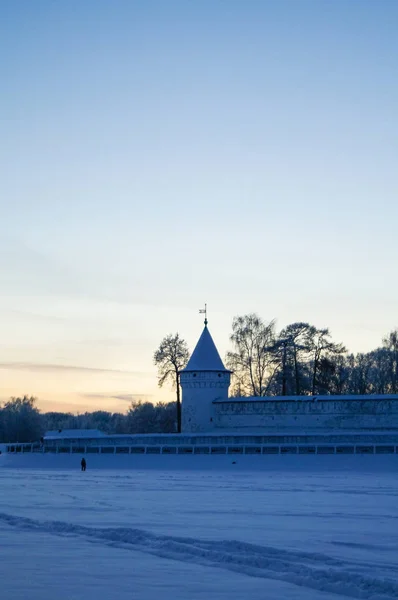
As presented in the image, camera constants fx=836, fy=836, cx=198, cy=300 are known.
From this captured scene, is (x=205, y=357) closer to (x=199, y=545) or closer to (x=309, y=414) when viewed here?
(x=309, y=414)

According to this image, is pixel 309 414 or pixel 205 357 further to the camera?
pixel 205 357

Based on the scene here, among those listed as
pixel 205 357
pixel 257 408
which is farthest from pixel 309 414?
pixel 205 357

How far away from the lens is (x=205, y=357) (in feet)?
178

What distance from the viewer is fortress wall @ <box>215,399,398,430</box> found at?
47.1m

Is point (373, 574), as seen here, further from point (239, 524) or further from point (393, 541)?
point (239, 524)

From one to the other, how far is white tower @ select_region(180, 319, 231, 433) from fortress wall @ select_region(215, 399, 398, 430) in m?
0.78

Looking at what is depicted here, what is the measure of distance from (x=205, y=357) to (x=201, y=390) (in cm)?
230

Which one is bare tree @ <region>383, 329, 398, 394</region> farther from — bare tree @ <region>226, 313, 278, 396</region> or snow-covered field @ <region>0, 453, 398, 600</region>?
snow-covered field @ <region>0, 453, 398, 600</region>

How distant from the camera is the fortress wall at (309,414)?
47.1 metres

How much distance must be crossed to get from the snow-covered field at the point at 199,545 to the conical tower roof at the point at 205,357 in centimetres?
3018

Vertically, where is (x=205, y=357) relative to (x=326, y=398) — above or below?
above

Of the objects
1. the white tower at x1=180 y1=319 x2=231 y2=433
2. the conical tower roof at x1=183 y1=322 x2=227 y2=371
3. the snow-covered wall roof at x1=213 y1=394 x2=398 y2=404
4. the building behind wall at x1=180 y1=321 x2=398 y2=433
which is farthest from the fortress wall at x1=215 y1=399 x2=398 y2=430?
the conical tower roof at x1=183 y1=322 x2=227 y2=371

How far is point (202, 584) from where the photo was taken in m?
9.26

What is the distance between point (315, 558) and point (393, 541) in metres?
2.05
